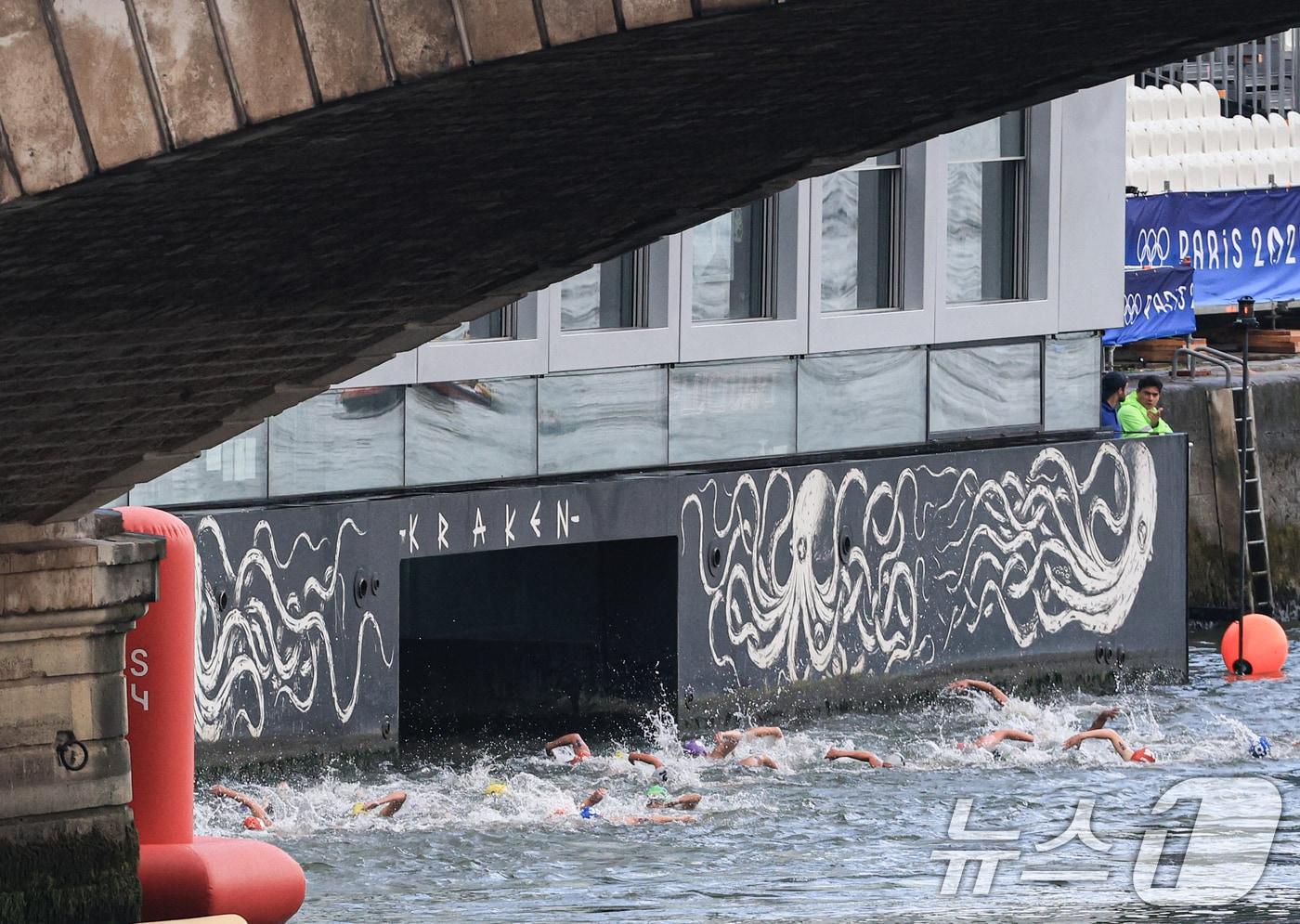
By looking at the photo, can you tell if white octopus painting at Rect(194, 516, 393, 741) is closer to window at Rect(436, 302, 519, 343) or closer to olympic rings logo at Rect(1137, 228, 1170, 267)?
window at Rect(436, 302, 519, 343)

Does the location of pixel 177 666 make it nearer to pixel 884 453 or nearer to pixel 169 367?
pixel 169 367

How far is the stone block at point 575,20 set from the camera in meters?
6.89

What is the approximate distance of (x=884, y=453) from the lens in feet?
82.9

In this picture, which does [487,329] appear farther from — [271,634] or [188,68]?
[188,68]

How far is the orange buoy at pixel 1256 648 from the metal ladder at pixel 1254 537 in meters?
4.08

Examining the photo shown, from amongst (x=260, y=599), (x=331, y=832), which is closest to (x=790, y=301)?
(x=260, y=599)

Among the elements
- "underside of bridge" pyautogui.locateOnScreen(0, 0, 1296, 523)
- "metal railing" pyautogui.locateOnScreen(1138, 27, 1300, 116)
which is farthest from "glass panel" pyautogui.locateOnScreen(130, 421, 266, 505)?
"metal railing" pyautogui.locateOnScreen(1138, 27, 1300, 116)

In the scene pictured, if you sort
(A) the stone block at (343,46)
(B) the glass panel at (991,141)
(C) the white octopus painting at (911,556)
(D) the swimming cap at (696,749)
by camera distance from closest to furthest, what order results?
(A) the stone block at (343,46)
(D) the swimming cap at (696,749)
(C) the white octopus painting at (911,556)
(B) the glass panel at (991,141)

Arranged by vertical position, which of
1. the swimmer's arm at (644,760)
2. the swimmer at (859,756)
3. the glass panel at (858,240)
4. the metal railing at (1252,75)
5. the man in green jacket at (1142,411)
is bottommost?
the swimmer at (859,756)

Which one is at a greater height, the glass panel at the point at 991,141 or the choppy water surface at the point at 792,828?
the glass panel at the point at 991,141

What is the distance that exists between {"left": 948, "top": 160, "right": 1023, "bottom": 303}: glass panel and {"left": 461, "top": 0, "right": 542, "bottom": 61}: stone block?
18657mm

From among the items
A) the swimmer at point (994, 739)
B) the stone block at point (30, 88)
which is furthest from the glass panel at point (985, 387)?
the stone block at point (30, 88)

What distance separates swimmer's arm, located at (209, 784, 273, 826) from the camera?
61.9 ft

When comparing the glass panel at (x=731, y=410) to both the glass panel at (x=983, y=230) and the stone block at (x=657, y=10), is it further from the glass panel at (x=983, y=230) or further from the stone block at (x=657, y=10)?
the stone block at (x=657, y=10)
